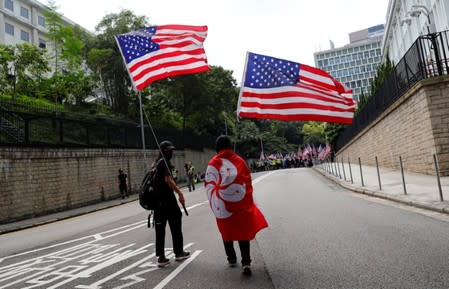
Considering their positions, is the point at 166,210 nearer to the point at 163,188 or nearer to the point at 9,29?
the point at 163,188

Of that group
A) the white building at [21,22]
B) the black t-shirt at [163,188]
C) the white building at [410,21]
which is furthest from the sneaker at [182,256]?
the white building at [21,22]

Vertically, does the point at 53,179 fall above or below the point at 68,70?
below

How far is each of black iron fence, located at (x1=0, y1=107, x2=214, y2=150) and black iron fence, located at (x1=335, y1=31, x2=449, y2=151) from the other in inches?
716

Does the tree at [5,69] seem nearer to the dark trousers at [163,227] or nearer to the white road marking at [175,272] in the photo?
the dark trousers at [163,227]

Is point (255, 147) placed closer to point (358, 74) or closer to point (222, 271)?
point (222, 271)

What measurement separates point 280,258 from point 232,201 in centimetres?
125

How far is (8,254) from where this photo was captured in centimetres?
762

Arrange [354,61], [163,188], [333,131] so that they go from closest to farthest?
[163,188]
[333,131]
[354,61]

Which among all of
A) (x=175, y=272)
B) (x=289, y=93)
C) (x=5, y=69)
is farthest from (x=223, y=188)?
(x=5, y=69)

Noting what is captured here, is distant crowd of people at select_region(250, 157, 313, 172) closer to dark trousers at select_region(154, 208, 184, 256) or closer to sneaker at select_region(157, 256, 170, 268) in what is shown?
dark trousers at select_region(154, 208, 184, 256)

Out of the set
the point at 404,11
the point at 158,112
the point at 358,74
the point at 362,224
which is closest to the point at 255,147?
the point at 158,112

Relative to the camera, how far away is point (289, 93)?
21.9 ft

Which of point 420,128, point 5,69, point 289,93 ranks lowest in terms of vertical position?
point 420,128

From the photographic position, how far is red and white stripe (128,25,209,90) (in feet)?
25.9
